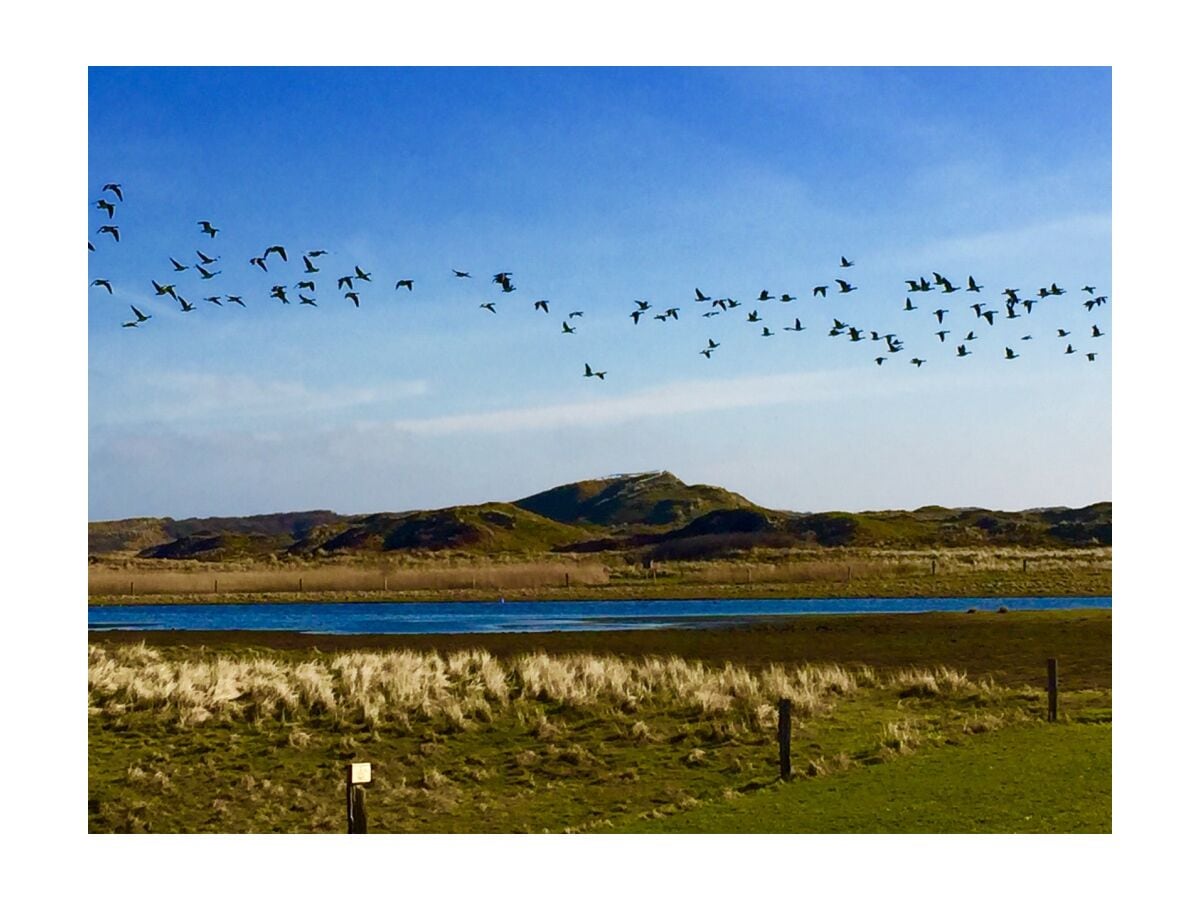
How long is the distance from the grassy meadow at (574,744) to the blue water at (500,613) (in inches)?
607

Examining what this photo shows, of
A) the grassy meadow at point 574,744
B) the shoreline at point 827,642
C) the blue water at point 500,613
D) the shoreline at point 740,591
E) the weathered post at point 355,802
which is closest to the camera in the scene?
the weathered post at point 355,802

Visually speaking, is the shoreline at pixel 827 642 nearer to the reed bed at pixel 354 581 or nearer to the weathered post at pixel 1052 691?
the weathered post at pixel 1052 691

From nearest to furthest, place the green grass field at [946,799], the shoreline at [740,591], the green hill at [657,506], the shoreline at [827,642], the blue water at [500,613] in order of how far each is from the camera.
→ the green grass field at [946,799] < the shoreline at [827,642] < the blue water at [500,613] < the shoreline at [740,591] < the green hill at [657,506]

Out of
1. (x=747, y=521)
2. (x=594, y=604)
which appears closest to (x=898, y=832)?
(x=594, y=604)

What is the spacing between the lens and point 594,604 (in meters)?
63.2

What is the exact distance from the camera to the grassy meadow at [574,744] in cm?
1742

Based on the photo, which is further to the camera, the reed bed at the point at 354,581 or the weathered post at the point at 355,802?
the reed bed at the point at 354,581

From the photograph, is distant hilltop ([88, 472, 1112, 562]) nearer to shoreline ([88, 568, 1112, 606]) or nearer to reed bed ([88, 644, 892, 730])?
shoreline ([88, 568, 1112, 606])

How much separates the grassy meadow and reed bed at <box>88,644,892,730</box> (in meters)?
0.07

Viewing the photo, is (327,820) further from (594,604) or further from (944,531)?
(944,531)

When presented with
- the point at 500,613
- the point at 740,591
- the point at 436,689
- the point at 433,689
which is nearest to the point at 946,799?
the point at 436,689

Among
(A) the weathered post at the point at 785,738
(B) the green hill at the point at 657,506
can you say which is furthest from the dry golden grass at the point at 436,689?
(B) the green hill at the point at 657,506

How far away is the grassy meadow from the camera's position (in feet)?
57.2

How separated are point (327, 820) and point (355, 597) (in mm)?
52993
